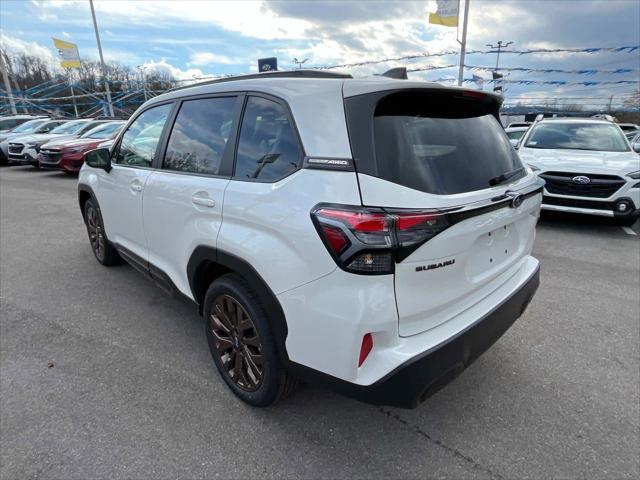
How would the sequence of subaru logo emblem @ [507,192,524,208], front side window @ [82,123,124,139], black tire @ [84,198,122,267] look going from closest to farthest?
subaru logo emblem @ [507,192,524,208]
black tire @ [84,198,122,267]
front side window @ [82,123,124,139]

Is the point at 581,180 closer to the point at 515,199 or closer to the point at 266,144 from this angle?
the point at 515,199

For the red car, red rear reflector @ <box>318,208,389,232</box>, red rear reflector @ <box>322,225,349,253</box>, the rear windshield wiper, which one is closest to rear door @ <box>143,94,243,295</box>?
red rear reflector @ <box>322,225,349,253</box>

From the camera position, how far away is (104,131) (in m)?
13.6

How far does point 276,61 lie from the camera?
22.7m

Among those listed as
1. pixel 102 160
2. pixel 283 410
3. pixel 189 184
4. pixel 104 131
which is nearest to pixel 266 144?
pixel 189 184

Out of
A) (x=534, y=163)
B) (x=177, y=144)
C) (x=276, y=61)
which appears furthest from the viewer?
(x=276, y=61)

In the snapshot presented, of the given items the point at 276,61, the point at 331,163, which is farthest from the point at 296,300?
the point at 276,61

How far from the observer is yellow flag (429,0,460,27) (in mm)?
15188

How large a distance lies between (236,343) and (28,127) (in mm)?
19494

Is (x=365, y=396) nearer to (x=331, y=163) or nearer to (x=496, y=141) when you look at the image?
(x=331, y=163)

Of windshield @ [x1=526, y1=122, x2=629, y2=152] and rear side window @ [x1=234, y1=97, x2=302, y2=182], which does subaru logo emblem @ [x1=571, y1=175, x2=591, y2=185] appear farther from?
rear side window @ [x1=234, y1=97, x2=302, y2=182]

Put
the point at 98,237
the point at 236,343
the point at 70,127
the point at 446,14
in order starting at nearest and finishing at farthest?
1. the point at 236,343
2. the point at 98,237
3. the point at 446,14
4. the point at 70,127

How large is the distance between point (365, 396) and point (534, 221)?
1.66m

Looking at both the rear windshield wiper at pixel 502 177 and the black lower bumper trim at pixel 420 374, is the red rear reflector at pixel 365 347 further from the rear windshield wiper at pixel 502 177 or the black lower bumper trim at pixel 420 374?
the rear windshield wiper at pixel 502 177
